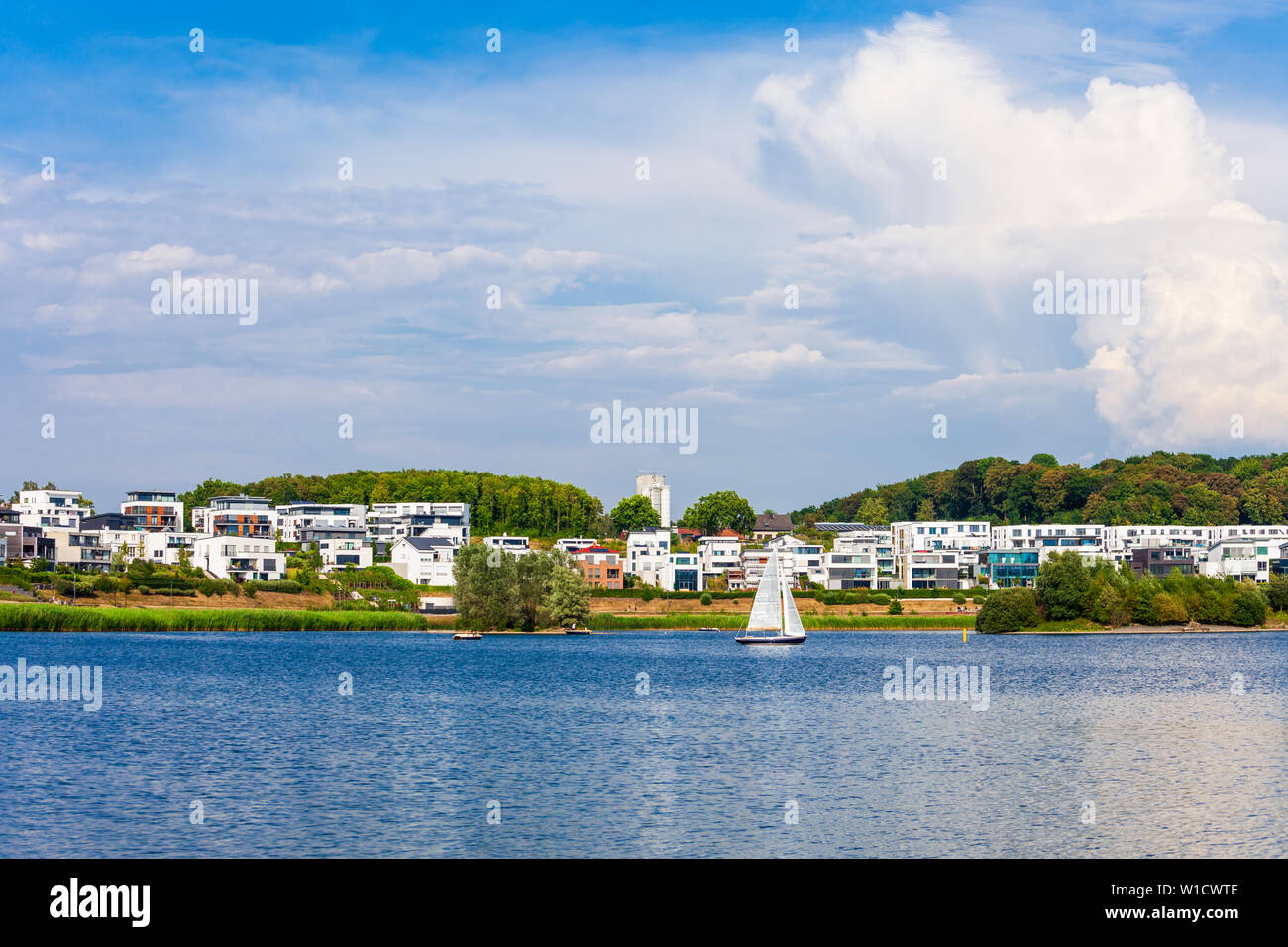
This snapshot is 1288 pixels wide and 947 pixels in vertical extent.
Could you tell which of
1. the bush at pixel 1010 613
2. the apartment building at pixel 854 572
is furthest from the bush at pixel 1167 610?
the apartment building at pixel 854 572

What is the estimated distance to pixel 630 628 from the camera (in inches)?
5738

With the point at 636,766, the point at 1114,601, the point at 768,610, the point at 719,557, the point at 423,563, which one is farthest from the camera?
the point at 719,557

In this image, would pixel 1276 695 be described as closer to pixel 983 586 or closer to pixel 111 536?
pixel 983 586

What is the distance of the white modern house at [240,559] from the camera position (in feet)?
522

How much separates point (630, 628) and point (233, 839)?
394ft

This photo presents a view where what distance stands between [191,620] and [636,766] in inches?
3598

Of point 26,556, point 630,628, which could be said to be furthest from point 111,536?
point 630,628

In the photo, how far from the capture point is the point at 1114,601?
128250 mm

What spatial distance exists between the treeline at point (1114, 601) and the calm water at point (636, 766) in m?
56.1

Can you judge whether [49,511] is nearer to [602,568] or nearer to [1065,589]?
[602,568]

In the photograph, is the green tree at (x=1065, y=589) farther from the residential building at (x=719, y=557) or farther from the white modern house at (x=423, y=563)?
the white modern house at (x=423, y=563)

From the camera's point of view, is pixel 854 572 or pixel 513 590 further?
pixel 854 572

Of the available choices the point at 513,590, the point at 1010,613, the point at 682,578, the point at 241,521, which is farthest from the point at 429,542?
the point at 1010,613
